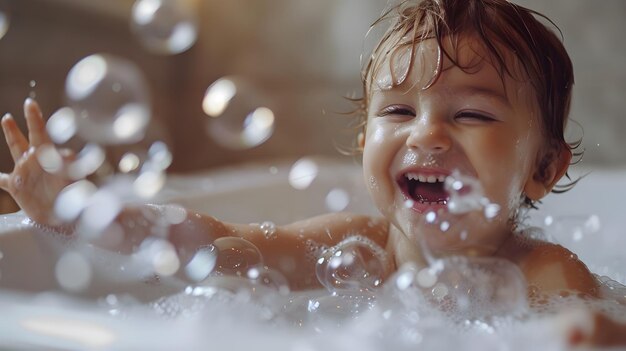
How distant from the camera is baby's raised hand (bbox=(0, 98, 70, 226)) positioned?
1006 mm

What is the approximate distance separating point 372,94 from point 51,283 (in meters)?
0.50

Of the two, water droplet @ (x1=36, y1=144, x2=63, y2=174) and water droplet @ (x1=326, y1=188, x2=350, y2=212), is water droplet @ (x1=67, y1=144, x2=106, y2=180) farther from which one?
water droplet @ (x1=326, y1=188, x2=350, y2=212)

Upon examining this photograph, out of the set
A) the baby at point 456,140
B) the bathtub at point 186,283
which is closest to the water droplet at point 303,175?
the bathtub at point 186,283

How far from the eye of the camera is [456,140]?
0.94 metres

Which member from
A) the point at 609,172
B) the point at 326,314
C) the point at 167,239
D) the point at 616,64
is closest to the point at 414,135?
the point at 326,314

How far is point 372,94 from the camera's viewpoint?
107 centimetres

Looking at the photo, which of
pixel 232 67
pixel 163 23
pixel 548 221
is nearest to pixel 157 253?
pixel 163 23

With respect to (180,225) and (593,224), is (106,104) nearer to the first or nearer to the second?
(180,225)

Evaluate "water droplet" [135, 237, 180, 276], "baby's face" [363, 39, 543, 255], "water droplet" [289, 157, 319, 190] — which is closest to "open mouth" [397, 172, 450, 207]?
"baby's face" [363, 39, 543, 255]

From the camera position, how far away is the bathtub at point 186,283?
57 centimetres

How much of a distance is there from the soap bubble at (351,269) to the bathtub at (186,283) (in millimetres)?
130

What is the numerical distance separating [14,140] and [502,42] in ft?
2.17

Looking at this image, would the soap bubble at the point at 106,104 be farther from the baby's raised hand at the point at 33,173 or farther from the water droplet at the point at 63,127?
the baby's raised hand at the point at 33,173

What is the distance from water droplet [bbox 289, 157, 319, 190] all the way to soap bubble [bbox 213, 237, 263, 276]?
2.59ft
